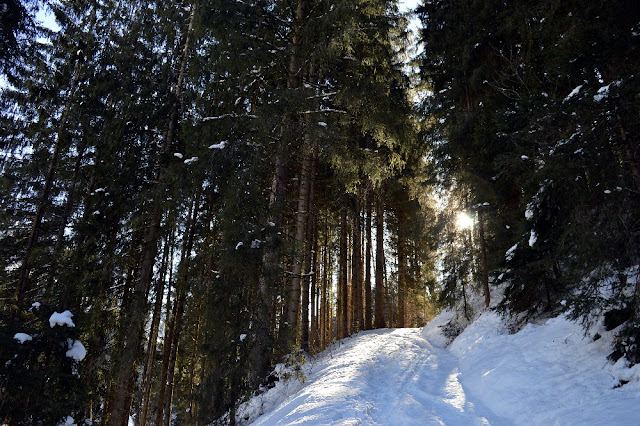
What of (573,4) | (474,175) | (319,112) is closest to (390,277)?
(474,175)

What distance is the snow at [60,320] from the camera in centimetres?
769

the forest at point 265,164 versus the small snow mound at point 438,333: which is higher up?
the forest at point 265,164

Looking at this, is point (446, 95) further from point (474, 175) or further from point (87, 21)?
point (87, 21)

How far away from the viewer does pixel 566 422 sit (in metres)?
4.17

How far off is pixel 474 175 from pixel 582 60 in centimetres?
636

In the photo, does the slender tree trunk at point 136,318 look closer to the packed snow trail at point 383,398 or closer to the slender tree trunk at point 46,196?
Result: the slender tree trunk at point 46,196

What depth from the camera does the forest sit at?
226 inches

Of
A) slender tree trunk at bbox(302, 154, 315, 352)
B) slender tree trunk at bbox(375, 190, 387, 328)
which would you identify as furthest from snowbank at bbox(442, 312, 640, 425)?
slender tree trunk at bbox(375, 190, 387, 328)

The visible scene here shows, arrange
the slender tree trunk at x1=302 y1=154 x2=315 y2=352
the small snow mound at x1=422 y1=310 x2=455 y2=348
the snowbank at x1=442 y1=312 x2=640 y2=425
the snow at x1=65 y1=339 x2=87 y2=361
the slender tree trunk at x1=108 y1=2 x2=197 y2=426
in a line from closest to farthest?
1. the snowbank at x1=442 y1=312 x2=640 y2=425
2. the snow at x1=65 y1=339 x2=87 y2=361
3. the slender tree trunk at x1=108 y1=2 x2=197 y2=426
4. the slender tree trunk at x1=302 y1=154 x2=315 y2=352
5. the small snow mound at x1=422 y1=310 x2=455 y2=348

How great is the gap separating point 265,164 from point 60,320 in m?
5.56

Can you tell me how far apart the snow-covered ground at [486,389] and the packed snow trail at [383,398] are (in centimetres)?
1

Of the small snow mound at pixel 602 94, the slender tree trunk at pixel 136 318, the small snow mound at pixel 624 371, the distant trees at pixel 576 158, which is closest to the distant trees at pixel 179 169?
the slender tree trunk at pixel 136 318

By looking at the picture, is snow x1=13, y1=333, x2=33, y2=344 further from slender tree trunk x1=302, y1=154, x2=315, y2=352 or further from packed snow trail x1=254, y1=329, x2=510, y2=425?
slender tree trunk x1=302, y1=154, x2=315, y2=352

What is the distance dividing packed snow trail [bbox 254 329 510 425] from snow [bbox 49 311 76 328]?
4.92 metres
